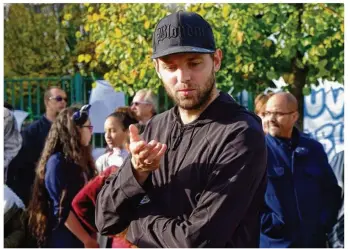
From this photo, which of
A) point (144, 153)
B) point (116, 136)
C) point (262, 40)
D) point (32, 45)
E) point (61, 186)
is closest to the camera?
point (144, 153)

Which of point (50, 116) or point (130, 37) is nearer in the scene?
point (50, 116)

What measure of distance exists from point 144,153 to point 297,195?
9.69 feet

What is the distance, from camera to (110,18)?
8984 millimetres

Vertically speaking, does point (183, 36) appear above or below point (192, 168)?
above

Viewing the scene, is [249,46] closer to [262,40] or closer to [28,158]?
[262,40]

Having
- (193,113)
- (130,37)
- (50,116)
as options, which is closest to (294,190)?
(193,113)

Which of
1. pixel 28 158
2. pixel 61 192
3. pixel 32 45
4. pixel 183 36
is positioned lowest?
pixel 61 192

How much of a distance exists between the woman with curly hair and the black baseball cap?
3076mm

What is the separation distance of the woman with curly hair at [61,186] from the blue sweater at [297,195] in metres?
1.33

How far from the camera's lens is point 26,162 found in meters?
7.50

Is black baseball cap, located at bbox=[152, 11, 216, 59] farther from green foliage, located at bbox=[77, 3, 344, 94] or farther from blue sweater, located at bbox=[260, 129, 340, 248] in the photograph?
A: green foliage, located at bbox=[77, 3, 344, 94]

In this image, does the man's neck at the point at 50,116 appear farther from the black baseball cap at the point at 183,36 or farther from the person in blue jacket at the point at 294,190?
the black baseball cap at the point at 183,36

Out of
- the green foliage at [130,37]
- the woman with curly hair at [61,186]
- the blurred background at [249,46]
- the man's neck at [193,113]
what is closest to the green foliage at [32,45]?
the blurred background at [249,46]
